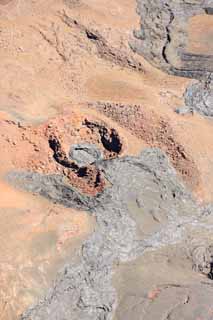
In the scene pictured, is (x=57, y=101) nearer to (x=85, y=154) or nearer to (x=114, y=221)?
(x=85, y=154)

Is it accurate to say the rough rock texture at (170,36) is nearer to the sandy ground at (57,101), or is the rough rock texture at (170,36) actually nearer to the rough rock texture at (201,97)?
the sandy ground at (57,101)

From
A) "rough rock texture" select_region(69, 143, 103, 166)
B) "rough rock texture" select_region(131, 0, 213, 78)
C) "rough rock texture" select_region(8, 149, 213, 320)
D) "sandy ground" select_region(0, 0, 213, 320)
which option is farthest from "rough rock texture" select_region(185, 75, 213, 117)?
"rough rock texture" select_region(69, 143, 103, 166)

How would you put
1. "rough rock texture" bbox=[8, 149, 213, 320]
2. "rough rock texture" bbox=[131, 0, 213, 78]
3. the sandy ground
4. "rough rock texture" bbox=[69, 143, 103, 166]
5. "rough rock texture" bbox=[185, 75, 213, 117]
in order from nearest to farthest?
"rough rock texture" bbox=[8, 149, 213, 320]
the sandy ground
"rough rock texture" bbox=[69, 143, 103, 166]
"rough rock texture" bbox=[185, 75, 213, 117]
"rough rock texture" bbox=[131, 0, 213, 78]

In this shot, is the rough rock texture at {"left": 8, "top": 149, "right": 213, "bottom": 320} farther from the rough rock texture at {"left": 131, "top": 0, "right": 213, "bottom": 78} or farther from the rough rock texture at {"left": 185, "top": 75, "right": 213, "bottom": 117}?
the rough rock texture at {"left": 131, "top": 0, "right": 213, "bottom": 78}

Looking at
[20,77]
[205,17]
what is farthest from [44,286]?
[205,17]

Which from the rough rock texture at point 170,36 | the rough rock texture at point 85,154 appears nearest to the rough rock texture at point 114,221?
the rough rock texture at point 85,154
